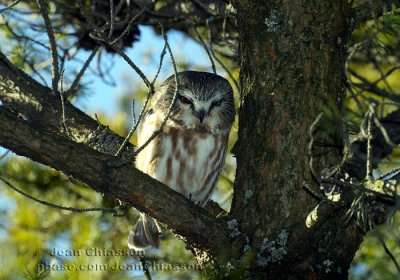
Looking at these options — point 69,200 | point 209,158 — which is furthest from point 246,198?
point 69,200

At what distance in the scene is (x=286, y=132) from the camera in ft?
12.6

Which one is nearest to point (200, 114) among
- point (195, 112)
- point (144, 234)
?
point (195, 112)

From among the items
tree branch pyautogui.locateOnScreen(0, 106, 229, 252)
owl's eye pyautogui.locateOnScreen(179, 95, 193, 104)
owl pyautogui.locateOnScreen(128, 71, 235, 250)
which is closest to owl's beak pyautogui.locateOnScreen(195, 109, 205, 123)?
owl pyautogui.locateOnScreen(128, 71, 235, 250)

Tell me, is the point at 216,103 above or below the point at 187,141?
above

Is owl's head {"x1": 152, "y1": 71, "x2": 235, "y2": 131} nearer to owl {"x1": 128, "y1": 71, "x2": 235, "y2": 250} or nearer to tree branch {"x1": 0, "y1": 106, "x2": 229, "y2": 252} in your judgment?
owl {"x1": 128, "y1": 71, "x2": 235, "y2": 250}

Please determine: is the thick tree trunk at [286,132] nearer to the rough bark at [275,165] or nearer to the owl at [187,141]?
the rough bark at [275,165]

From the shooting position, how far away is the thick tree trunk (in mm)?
3656

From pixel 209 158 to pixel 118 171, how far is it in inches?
58.6

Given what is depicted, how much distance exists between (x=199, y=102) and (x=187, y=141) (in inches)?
13.6

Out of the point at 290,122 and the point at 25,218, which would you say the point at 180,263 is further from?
the point at 290,122

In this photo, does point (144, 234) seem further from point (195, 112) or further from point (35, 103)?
point (35, 103)

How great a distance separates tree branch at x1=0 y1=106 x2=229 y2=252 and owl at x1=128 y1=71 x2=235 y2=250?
1.05 m

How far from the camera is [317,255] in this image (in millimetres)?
3664

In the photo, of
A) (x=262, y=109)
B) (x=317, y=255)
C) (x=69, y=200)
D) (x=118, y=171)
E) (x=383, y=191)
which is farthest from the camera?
(x=69, y=200)
